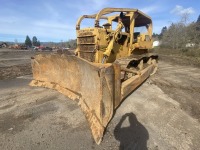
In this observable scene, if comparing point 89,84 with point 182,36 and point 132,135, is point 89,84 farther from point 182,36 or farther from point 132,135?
point 182,36

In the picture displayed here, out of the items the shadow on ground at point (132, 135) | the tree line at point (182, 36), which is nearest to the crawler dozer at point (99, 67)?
the shadow on ground at point (132, 135)

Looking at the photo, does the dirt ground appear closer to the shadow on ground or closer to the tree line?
the shadow on ground

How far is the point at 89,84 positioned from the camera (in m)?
4.11

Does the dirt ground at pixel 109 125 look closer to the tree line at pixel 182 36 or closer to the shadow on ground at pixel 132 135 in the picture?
the shadow on ground at pixel 132 135

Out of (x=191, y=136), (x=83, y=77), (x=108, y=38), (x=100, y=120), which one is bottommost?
(x=191, y=136)

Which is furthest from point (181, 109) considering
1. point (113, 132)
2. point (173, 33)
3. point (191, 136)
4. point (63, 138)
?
point (173, 33)

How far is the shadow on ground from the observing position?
10.8 ft

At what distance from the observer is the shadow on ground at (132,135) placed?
3281 millimetres

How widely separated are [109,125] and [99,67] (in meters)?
1.22

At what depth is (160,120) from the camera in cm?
419

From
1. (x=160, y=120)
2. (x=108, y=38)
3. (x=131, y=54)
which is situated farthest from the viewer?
(x=131, y=54)

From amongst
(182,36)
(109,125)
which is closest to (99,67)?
(109,125)

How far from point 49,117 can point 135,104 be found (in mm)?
2190

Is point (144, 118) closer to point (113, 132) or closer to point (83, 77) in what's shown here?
point (113, 132)
